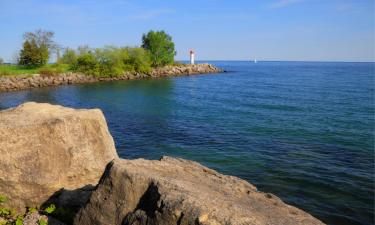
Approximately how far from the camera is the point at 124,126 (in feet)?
126

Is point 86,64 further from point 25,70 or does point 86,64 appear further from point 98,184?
point 98,184

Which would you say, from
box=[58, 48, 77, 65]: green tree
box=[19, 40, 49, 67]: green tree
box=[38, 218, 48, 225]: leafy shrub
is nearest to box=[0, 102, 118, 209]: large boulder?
box=[38, 218, 48, 225]: leafy shrub

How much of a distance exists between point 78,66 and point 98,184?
10473 centimetres

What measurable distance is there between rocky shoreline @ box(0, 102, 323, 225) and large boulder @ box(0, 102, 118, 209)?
0.03m

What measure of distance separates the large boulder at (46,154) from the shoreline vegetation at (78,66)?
72613 millimetres

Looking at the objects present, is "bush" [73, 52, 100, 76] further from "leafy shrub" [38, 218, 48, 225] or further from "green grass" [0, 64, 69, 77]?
"leafy shrub" [38, 218, 48, 225]

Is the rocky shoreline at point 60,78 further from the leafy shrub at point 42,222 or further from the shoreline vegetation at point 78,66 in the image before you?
the leafy shrub at point 42,222

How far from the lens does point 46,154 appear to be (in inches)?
522

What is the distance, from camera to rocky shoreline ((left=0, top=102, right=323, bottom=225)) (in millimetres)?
8844

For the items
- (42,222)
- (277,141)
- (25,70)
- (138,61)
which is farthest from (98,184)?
(138,61)

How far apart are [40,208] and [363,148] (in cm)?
2547

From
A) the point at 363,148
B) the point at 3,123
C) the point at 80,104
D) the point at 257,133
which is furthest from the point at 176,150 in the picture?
the point at 80,104

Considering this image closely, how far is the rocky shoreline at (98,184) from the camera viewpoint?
8844 millimetres

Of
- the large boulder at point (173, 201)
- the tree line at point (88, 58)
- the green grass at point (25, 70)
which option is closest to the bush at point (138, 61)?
the tree line at point (88, 58)
